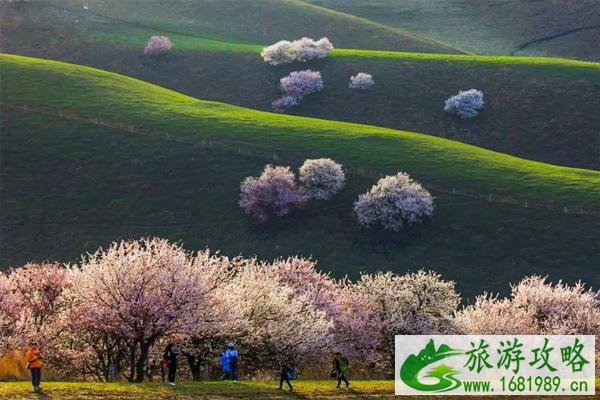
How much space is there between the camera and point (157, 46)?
15788 centimetres

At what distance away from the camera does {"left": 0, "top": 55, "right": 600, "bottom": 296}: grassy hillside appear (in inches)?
3147

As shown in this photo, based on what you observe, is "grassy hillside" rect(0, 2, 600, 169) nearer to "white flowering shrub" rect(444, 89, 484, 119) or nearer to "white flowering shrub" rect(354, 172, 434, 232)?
"white flowering shrub" rect(444, 89, 484, 119)

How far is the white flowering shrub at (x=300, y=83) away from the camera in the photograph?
446 feet

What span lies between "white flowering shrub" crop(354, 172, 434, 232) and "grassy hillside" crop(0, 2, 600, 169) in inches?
1375

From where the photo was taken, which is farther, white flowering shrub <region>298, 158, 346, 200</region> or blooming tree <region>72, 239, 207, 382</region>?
white flowering shrub <region>298, 158, 346, 200</region>

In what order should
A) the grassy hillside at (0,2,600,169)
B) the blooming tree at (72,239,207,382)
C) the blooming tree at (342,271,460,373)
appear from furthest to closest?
1. the grassy hillside at (0,2,600,169)
2. the blooming tree at (342,271,460,373)
3. the blooming tree at (72,239,207,382)

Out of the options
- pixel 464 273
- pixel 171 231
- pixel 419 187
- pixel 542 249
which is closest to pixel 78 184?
pixel 171 231

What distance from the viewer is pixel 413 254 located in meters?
80.2

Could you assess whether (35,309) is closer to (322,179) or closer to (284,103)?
(322,179)

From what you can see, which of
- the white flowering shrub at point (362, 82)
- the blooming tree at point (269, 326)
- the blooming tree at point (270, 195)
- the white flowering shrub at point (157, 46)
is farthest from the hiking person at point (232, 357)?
the white flowering shrub at point (157, 46)

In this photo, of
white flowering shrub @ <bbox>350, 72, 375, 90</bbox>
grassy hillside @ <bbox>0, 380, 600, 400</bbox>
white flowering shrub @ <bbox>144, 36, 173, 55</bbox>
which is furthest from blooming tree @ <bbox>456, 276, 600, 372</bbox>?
white flowering shrub @ <bbox>144, 36, 173, 55</bbox>

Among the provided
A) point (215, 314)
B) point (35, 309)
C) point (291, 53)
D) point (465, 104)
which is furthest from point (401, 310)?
point (291, 53)

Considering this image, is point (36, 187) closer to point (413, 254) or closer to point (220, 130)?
point (220, 130)

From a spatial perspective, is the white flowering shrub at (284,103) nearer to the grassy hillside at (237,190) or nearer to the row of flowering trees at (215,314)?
the grassy hillside at (237,190)
